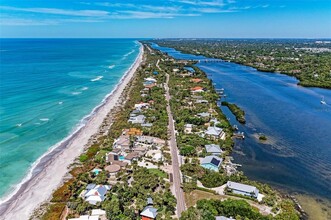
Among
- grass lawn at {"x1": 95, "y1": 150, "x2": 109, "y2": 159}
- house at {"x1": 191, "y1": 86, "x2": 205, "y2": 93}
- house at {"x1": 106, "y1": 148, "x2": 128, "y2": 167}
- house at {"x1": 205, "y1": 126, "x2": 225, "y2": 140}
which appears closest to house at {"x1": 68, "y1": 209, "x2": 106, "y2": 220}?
house at {"x1": 106, "y1": 148, "x2": 128, "y2": 167}

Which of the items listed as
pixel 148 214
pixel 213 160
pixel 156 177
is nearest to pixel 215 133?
pixel 213 160

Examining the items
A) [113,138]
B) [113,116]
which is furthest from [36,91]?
[113,138]

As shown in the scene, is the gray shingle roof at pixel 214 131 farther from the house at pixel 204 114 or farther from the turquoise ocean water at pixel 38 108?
the turquoise ocean water at pixel 38 108

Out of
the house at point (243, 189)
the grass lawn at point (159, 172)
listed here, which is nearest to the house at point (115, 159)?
the grass lawn at point (159, 172)

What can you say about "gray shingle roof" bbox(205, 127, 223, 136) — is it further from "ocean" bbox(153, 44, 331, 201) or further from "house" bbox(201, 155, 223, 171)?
"house" bbox(201, 155, 223, 171)

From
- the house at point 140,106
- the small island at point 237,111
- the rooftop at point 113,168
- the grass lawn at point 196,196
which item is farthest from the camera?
the house at point 140,106

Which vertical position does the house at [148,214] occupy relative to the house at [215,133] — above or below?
above

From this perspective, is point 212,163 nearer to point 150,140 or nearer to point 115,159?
point 150,140
